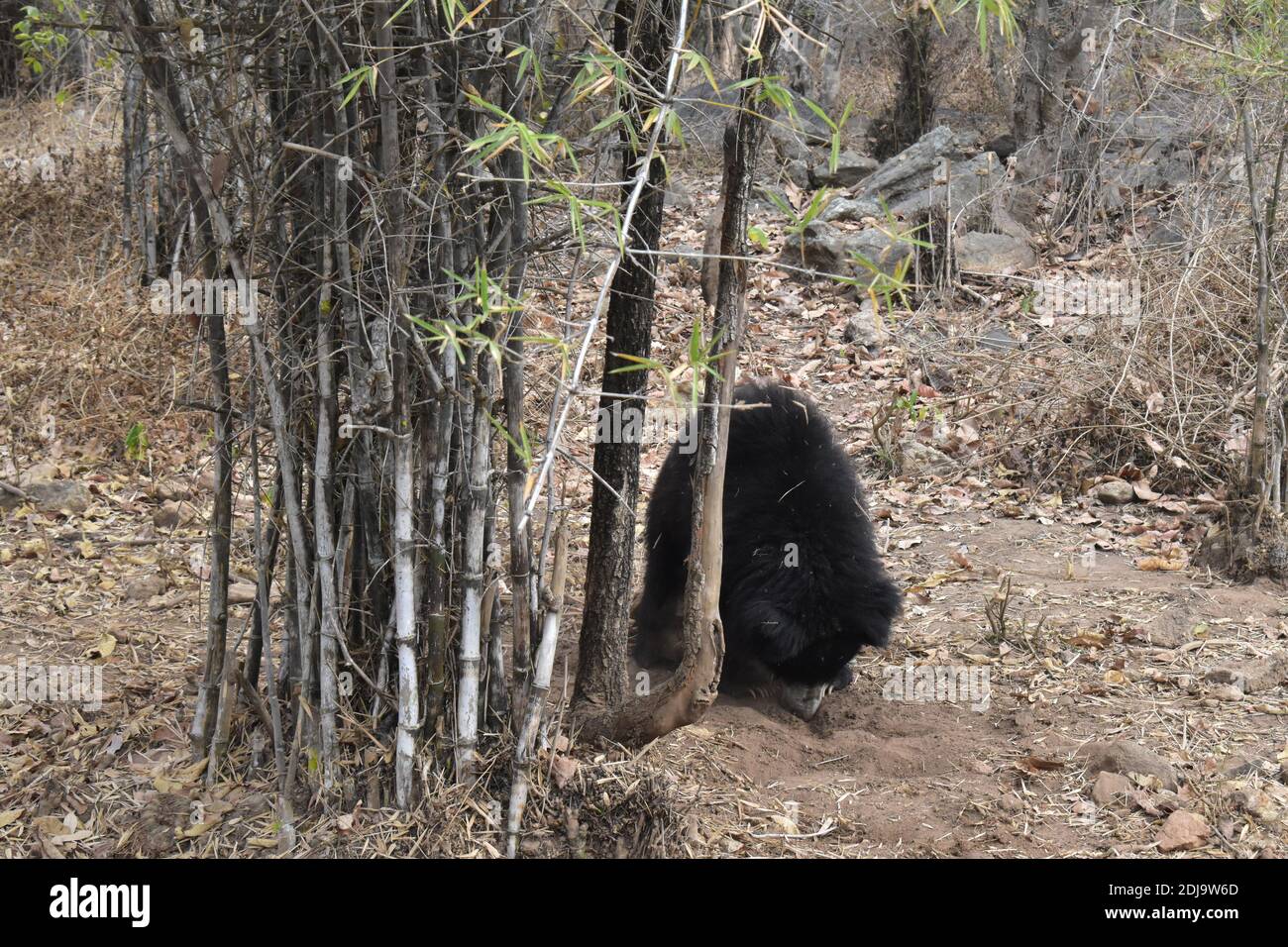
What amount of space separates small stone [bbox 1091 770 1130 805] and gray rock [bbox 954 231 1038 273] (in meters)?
5.61

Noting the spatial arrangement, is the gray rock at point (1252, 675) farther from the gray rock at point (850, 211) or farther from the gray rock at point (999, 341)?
the gray rock at point (850, 211)

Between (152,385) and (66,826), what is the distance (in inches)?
154

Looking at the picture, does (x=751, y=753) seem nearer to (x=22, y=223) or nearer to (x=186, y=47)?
(x=186, y=47)

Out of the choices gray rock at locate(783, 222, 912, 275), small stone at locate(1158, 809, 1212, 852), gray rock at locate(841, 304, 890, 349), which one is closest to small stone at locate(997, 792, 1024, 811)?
small stone at locate(1158, 809, 1212, 852)

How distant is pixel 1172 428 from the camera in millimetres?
5863

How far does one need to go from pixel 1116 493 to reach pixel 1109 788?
280 centimetres

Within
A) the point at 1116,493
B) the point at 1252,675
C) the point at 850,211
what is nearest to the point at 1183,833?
the point at 1252,675

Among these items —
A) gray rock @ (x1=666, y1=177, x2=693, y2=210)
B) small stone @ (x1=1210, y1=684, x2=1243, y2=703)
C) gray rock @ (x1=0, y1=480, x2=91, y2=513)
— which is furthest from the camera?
gray rock @ (x1=666, y1=177, x2=693, y2=210)

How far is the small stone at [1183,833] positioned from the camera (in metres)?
2.95

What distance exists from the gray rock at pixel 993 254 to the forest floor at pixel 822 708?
1922 millimetres

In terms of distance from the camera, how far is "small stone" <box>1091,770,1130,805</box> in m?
3.18

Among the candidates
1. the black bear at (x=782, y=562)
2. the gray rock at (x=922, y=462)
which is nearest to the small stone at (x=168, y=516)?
the black bear at (x=782, y=562)

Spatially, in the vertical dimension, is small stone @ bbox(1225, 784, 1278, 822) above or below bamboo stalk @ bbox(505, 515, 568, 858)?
below

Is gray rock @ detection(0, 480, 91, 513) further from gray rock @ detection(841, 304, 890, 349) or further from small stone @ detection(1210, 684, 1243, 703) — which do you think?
small stone @ detection(1210, 684, 1243, 703)
